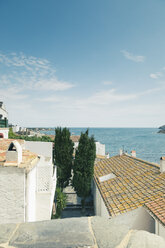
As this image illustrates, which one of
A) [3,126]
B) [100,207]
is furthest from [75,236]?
[3,126]

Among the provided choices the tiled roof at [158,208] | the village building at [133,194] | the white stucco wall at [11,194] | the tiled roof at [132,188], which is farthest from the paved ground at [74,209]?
the white stucco wall at [11,194]

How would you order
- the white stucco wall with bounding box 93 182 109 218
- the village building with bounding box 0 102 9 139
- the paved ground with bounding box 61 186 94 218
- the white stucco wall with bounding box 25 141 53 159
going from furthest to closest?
the village building with bounding box 0 102 9 139, the paved ground with bounding box 61 186 94 218, the white stucco wall with bounding box 25 141 53 159, the white stucco wall with bounding box 93 182 109 218

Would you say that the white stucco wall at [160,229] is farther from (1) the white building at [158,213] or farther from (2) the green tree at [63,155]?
(2) the green tree at [63,155]

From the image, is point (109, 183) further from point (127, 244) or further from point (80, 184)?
point (127, 244)

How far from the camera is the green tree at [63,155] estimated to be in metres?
24.0

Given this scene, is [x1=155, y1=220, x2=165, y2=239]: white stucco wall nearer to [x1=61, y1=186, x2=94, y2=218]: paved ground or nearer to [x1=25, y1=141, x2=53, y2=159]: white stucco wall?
[x1=61, y1=186, x2=94, y2=218]: paved ground

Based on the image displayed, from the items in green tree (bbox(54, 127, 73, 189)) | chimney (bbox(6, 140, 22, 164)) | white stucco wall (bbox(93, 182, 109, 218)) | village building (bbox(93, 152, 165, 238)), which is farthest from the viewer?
green tree (bbox(54, 127, 73, 189))

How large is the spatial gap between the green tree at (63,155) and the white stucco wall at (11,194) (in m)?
16.2

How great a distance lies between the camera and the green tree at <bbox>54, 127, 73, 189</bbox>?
2400 centimetres

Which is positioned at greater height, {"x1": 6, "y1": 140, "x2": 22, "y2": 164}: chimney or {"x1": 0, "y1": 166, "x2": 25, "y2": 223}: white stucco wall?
{"x1": 6, "y1": 140, "x2": 22, "y2": 164}: chimney

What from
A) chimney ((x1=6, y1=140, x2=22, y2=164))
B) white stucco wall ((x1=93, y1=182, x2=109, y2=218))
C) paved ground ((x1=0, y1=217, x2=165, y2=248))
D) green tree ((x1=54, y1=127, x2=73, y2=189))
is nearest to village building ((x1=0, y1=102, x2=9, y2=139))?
green tree ((x1=54, y1=127, x2=73, y2=189))

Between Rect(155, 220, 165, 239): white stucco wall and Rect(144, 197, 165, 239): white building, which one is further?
Rect(144, 197, 165, 239): white building

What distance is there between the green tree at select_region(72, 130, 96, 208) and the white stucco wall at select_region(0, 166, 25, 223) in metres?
14.7

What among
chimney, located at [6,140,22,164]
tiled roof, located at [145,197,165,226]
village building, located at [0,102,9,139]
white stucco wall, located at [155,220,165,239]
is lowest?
white stucco wall, located at [155,220,165,239]
